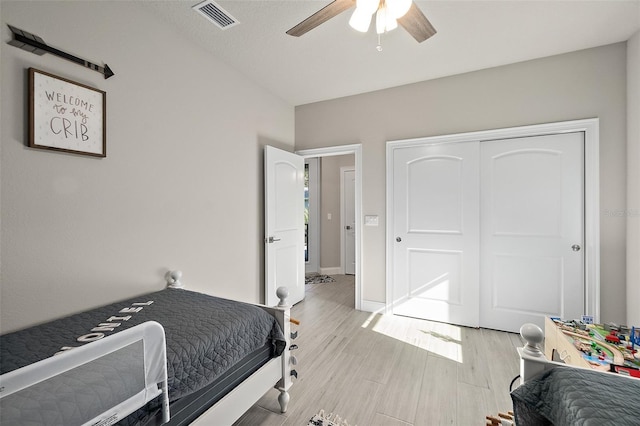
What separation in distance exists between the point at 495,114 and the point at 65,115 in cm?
343

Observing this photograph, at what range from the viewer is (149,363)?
945 millimetres

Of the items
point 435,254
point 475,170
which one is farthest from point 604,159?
point 435,254

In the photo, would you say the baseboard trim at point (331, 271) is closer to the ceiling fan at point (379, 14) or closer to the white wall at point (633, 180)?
the white wall at point (633, 180)

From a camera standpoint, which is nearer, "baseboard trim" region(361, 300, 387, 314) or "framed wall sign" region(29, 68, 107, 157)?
"framed wall sign" region(29, 68, 107, 157)

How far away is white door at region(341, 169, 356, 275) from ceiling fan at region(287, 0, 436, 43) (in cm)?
374

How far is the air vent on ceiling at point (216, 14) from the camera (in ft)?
6.29

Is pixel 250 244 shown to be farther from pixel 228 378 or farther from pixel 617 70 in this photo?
pixel 617 70

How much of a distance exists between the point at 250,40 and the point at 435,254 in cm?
274

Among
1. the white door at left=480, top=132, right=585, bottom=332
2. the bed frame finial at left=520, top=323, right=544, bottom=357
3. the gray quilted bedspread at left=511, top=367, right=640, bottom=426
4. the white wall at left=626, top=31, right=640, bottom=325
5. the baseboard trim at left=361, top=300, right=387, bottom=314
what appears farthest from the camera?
→ the baseboard trim at left=361, top=300, right=387, bottom=314

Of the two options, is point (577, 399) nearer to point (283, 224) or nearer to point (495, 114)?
point (495, 114)

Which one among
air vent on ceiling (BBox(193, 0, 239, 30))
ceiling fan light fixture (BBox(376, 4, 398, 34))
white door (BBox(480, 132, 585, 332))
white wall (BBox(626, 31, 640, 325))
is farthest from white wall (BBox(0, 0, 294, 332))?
white wall (BBox(626, 31, 640, 325))

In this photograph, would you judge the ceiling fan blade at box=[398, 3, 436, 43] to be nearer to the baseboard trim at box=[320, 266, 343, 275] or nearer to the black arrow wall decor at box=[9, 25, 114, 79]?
the black arrow wall decor at box=[9, 25, 114, 79]

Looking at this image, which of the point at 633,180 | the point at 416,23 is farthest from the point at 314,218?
the point at 633,180

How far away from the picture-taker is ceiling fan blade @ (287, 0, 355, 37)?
1.52m
